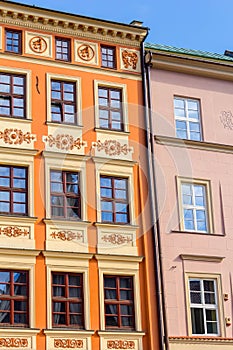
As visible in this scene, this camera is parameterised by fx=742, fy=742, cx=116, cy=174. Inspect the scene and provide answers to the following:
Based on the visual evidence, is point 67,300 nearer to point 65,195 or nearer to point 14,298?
point 14,298

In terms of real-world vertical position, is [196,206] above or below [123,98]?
below

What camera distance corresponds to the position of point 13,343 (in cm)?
2091

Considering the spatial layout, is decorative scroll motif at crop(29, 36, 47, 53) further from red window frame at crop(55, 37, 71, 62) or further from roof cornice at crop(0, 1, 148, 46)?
red window frame at crop(55, 37, 71, 62)

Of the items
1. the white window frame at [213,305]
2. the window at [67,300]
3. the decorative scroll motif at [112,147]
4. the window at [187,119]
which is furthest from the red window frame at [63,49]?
the white window frame at [213,305]

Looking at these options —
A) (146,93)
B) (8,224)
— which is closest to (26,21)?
(146,93)

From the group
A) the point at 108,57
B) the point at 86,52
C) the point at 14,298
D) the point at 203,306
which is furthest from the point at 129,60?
the point at 14,298

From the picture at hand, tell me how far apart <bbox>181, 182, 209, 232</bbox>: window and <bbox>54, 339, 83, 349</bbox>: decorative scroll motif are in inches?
217

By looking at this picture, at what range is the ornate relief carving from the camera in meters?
25.8

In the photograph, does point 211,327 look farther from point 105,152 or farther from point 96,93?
point 96,93

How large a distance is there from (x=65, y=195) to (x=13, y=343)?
492cm

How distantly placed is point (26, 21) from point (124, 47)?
12.0 ft

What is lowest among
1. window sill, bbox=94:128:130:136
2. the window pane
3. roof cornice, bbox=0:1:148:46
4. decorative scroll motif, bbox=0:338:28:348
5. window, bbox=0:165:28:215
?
decorative scroll motif, bbox=0:338:28:348

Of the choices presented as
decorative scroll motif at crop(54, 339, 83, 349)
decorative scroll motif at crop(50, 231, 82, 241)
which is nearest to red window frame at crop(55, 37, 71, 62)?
decorative scroll motif at crop(50, 231, 82, 241)

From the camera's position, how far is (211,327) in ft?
78.3
